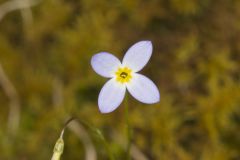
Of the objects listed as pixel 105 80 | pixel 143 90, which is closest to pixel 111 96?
pixel 143 90

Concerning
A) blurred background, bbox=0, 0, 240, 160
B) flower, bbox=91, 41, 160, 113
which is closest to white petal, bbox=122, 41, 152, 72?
flower, bbox=91, 41, 160, 113

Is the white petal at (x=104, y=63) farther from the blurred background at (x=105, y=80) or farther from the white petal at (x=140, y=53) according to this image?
the blurred background at (x=105, y=80)

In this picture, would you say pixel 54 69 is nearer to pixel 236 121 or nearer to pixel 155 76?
pixel 155 76

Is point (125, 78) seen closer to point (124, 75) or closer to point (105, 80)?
point (124, 75)

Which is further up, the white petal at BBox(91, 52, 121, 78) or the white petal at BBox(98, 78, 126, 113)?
the white petal at BBox(91, 52, 121, 78)

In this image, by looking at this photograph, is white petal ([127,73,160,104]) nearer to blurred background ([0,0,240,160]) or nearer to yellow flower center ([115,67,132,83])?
yellow flower center ([115,67,132,83])

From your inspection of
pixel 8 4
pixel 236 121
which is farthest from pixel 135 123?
pixel 8 4

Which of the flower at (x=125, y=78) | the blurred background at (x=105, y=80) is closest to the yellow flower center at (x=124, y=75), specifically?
the flower at (x=125, y=78)
